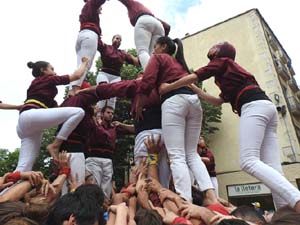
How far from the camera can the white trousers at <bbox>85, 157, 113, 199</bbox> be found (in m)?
4.81

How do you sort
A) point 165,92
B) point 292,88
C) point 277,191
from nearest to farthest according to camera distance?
point 277,191
point 165,92
point 292,88

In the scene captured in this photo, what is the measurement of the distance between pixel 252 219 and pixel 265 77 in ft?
58.4

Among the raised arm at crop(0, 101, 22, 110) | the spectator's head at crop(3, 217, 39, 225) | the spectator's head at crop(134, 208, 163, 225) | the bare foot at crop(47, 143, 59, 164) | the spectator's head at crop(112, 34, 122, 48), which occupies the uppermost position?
the spectator's head at crop(112, 34, 122, 48)

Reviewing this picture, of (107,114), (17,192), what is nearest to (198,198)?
(17,192)

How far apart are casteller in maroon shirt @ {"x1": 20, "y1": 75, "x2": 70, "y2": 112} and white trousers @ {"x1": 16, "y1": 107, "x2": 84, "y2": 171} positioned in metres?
0.25

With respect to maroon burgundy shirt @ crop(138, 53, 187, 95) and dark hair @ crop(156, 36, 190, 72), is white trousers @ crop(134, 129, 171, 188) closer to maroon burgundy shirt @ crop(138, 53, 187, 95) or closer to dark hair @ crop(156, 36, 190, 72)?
maroon burgundy shirt @ crop(138, 53, 187, 95)

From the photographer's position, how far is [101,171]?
4910mm

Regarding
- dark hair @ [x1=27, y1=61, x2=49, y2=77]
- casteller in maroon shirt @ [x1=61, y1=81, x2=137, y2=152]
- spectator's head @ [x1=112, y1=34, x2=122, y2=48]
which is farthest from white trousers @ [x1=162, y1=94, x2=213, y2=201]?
spectator's head @ [x1=112, y1=34, x2=122, y2=48]

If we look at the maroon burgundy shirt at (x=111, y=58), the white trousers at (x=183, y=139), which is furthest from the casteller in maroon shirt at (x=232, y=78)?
the maroon burgundy shirt at (x=111, y=58)

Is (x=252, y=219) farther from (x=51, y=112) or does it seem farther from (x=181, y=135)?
(x=51, y=112)

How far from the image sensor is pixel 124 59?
612 centimetres

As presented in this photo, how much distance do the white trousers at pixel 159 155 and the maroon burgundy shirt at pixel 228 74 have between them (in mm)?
A: 958

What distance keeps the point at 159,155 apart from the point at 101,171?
1.37 meters

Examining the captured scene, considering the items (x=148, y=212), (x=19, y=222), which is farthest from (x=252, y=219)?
(x=19, y=222)
